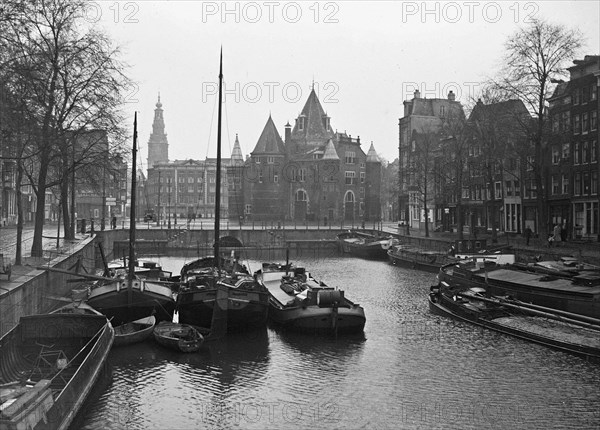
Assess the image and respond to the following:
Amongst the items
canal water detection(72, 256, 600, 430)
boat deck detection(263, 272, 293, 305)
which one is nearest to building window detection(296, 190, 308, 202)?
boat deck detection(263, 272, 293, 305)

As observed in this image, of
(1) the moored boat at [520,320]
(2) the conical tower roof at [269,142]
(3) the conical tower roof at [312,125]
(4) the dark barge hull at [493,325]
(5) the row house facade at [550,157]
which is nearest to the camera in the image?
(4) the dark barge hull at [493,325]

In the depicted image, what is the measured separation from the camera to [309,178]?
115 metres

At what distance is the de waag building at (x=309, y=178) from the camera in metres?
114

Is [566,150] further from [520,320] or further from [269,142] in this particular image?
[269,142]

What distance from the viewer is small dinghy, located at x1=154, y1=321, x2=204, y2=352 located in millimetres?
23641

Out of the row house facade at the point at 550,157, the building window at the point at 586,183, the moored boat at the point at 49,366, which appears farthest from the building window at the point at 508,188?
the moored boat at the point at 49,366

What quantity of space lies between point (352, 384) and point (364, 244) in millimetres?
51796

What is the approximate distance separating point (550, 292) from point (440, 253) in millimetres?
26714

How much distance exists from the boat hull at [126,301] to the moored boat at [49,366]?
213 centimetres

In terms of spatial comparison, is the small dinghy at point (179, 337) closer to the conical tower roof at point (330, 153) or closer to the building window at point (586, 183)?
the building window at point (586, 183)

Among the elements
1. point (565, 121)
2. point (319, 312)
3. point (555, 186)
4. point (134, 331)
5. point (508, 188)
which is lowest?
point (134, 331)

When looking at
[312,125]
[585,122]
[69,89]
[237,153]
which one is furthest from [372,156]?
[69,89]

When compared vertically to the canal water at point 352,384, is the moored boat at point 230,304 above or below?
above

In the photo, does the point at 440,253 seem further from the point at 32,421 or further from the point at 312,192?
the point at 312,192
